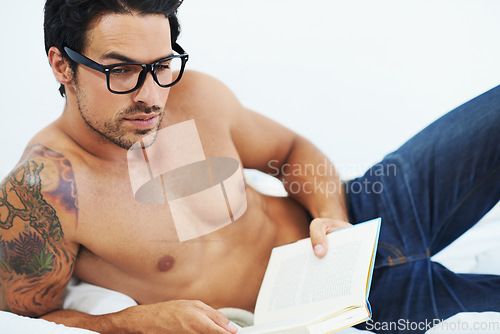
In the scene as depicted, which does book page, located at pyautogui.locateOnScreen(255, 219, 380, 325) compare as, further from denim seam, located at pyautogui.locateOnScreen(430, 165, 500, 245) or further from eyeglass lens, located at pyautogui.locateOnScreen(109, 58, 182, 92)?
eyeglass lens, located at pyautogui.locateOnScreen(109, 58, 182, 92)

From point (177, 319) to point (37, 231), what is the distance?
30 cm

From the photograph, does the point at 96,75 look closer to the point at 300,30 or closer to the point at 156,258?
the point at 156,258

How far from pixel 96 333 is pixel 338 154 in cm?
123

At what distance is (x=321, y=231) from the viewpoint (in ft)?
3.53

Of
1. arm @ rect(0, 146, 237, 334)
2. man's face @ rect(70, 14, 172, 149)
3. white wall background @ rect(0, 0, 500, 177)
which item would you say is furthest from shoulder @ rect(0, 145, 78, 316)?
white wall background @ rect(0, 0, 500, 177)

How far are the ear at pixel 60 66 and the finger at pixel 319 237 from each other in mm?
574

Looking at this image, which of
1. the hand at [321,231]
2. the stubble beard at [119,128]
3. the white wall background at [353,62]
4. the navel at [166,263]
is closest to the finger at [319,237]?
the hand at [321,231]

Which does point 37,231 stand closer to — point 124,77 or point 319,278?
point 124,77

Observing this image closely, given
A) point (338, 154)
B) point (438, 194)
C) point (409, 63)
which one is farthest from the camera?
point (409, 63)

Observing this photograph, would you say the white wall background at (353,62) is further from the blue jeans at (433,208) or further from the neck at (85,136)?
the neck at (85,136)

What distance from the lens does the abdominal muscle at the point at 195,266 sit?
106 cm

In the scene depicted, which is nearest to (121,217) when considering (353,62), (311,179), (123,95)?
(123,95)

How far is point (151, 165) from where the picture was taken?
1119 millimetres

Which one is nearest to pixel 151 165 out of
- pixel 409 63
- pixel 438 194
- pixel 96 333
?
pixel 96 333
